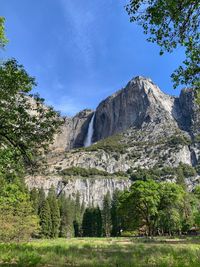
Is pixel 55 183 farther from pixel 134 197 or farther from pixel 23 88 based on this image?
pixel 23 88

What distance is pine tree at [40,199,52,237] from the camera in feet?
288

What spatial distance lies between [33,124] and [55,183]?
154226 millimetres

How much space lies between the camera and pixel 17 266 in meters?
11.1

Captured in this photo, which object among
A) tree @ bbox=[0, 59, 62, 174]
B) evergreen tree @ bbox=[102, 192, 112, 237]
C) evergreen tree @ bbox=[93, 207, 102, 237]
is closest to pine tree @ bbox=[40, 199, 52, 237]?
evergreen tree @ bbox=[93, 207, 102, 237]

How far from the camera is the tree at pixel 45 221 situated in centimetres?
8769

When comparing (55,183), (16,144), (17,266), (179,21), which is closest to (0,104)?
(16,144)

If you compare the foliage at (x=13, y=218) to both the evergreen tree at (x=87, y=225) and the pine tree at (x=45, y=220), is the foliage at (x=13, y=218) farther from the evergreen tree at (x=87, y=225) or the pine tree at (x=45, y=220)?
the evergreen tree at (x=87, y=225)

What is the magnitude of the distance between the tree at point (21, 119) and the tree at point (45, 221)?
7642 cm

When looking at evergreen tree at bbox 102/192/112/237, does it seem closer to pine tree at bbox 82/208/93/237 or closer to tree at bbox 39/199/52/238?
pine tree at bbox 82/208/93/237

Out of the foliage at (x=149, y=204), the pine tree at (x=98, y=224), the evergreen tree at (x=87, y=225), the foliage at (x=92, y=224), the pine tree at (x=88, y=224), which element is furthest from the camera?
the evergreen tree at (x=87, y=225)

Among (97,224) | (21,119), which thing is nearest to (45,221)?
(97,224)

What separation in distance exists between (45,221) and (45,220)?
279mm

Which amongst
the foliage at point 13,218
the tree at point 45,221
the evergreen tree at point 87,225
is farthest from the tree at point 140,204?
the evergreen tree at point 87,225

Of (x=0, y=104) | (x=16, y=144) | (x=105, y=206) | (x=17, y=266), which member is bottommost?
(x=17, y=266)
